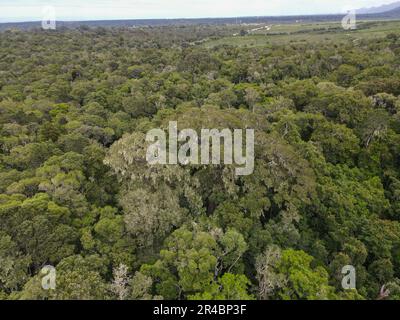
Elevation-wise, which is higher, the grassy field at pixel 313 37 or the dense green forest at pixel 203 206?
the grassy field at pixel 313 37

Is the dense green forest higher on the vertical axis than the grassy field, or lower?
lower

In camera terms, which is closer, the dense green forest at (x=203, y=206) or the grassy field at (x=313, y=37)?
the dense green forest at (x=203, y=206)

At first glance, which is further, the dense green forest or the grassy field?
the grassy field

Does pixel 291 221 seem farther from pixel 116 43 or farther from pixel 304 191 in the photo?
pixel 116 43

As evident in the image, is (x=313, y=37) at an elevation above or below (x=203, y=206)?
above

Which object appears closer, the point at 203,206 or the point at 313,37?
the point at 203,206

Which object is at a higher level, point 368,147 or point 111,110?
point 111,110
